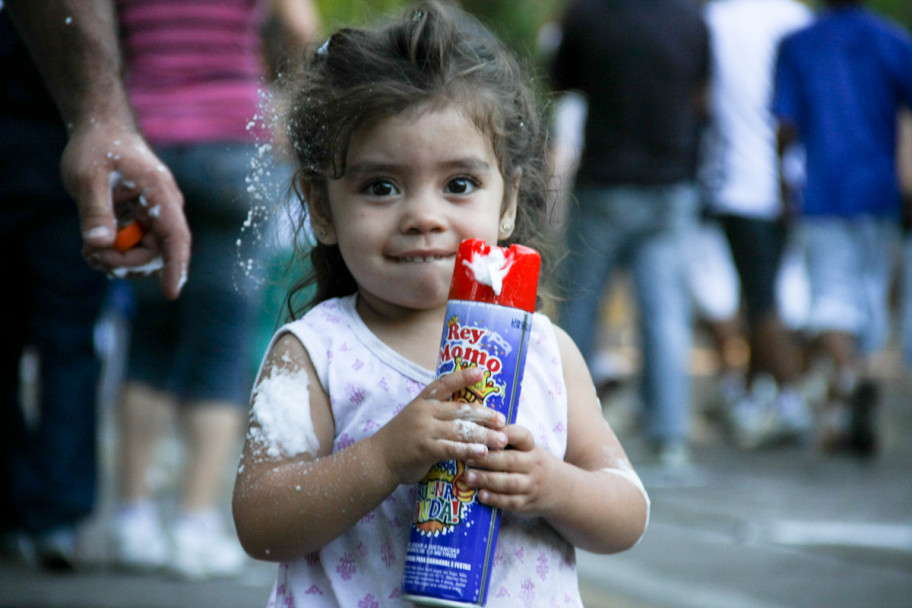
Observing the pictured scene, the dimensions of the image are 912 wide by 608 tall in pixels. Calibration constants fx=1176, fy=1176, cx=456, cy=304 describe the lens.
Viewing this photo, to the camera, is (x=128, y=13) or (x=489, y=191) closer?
(x=489, y=191)

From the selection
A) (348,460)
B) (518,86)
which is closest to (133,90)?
(518,86)

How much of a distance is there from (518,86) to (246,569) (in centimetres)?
238

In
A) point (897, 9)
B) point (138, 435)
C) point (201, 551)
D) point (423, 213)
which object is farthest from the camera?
point (897, 9)

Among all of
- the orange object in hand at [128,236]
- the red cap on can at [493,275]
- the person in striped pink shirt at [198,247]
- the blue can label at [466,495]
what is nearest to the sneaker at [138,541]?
the person in striped pink shirt at [198,247]

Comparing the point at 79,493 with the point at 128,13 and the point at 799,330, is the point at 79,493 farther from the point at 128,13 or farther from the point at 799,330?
the point at 799,330

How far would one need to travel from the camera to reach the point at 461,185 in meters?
1.83

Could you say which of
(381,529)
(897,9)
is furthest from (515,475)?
(897,9)

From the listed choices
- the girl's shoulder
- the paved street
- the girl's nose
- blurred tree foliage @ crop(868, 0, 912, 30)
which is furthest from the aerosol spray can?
blurred tree foliage @ crop(868, 0, 912, 30)

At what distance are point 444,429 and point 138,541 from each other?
8.11 feet

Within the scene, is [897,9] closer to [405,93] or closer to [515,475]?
[405,93]

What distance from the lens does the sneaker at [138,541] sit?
12.4 feet

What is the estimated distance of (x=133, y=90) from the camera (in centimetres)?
381

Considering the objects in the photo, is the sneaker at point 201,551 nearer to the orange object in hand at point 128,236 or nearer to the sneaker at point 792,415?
the orange object in hand at point 128,236

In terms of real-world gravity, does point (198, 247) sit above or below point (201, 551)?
above
